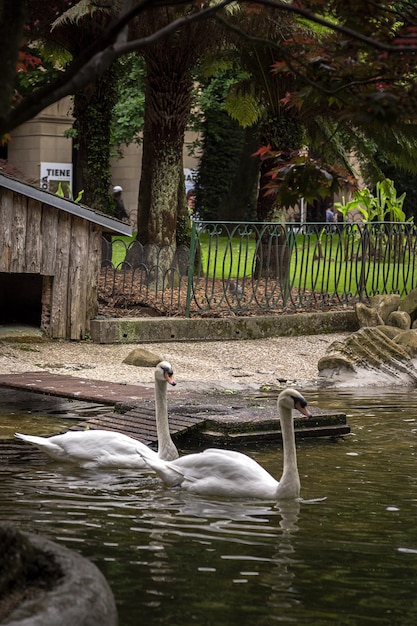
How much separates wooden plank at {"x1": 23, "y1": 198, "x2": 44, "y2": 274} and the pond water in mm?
6857

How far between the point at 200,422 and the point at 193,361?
4.92 meters

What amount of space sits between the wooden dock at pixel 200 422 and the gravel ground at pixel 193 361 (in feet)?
5.52

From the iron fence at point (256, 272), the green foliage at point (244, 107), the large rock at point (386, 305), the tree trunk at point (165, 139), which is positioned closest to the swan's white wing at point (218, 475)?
the iron fence at point (256, 272)

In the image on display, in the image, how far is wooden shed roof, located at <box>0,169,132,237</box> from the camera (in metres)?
15.3

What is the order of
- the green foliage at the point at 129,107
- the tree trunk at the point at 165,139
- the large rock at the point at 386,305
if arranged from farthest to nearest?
the green foliage at the point at 129,107 < the tree trunk at the point at 165,139 < the large rock at the point at 386,305

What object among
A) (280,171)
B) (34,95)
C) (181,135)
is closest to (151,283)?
(181,135)

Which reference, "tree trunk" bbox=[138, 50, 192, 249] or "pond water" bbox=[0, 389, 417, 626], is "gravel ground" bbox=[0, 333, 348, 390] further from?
"pond water" bbox=[0, 389, 417, 626]

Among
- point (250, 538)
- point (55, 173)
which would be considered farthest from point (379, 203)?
point (250, 538)

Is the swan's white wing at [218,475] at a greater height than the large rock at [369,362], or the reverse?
the large rock at [369,362]

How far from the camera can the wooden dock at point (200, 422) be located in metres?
9.87

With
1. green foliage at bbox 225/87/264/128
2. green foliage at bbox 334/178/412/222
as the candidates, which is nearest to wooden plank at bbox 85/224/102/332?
green foliage at bbox 225/87/264/128

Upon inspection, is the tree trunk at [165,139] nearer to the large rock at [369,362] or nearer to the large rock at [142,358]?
the large rock at [142,358]

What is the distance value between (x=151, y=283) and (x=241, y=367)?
4.24 m

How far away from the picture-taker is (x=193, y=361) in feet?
49.0
